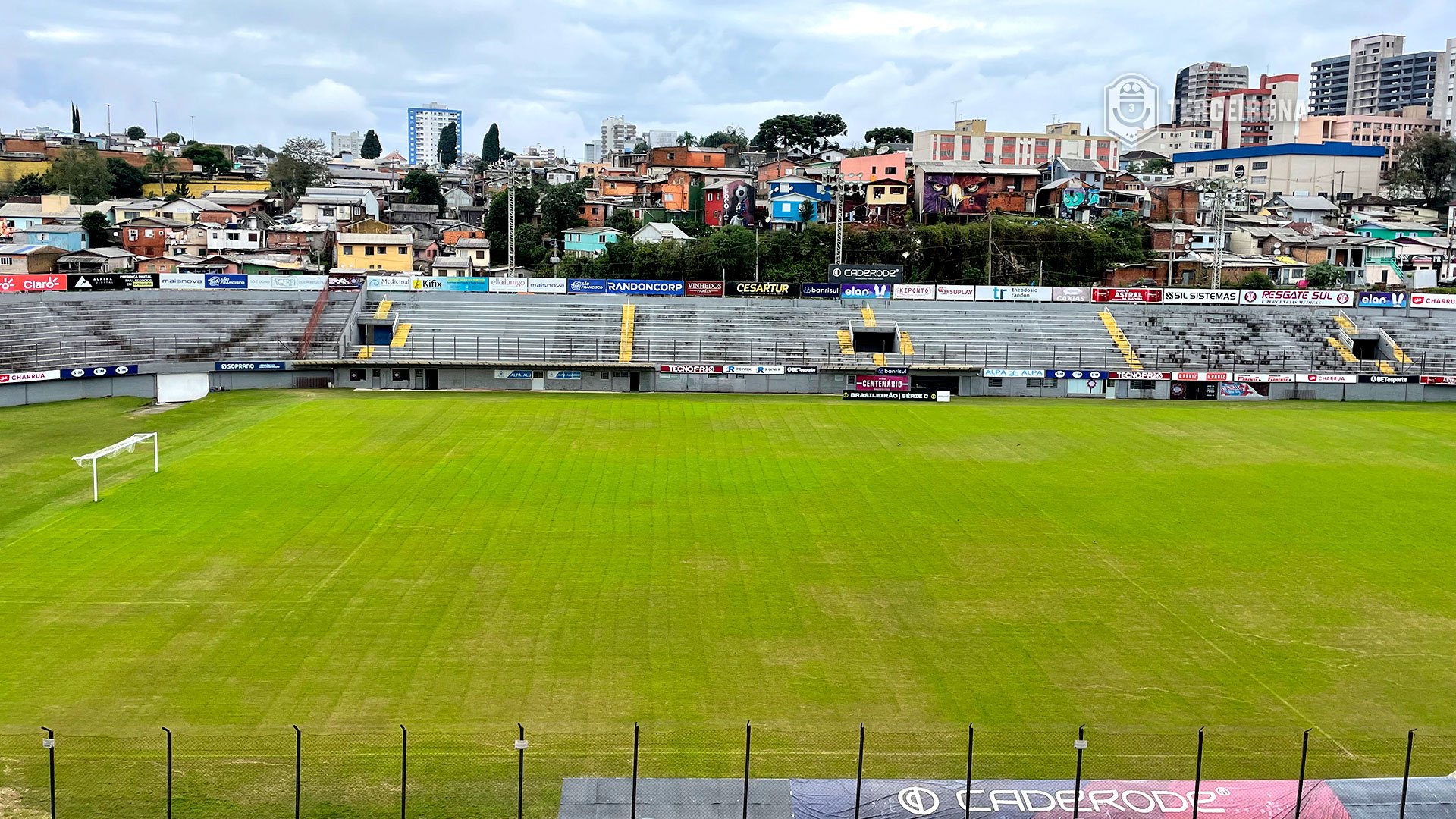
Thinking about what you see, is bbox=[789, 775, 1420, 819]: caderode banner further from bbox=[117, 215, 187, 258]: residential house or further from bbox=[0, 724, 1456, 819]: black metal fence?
bbox=[117, 215, 187, 258]: residential house

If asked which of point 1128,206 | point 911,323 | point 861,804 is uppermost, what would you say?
point 1128,206

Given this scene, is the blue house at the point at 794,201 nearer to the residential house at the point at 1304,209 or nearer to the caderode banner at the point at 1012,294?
the caderode banner at the point at 1012,294

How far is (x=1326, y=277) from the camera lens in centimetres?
8550

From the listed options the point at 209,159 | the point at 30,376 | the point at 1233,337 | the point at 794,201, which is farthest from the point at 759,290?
the point at 209,159

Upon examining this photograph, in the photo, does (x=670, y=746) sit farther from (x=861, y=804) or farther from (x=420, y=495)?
(x=420, y=495)

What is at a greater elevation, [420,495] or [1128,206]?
[1128,206]

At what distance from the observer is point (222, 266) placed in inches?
3255

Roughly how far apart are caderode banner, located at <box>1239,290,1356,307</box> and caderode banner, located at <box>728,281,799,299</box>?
25054mm

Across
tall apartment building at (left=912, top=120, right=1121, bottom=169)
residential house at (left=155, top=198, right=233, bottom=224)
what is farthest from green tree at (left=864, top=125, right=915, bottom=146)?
residential house at (left=155, top=198, right=233, bottom=224)

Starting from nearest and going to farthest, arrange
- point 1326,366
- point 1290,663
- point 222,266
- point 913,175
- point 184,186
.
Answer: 1. point 1290,663
2. point 1326,366
3. point 222,266
4. point 913,175
5. point 184,186

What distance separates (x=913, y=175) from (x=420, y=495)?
78242 mm

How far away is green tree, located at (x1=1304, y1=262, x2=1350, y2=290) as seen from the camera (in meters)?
84.9

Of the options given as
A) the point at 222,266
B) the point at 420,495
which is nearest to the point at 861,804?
the point at 420,495

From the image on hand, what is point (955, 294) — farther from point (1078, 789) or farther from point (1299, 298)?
point (1078, 789)
